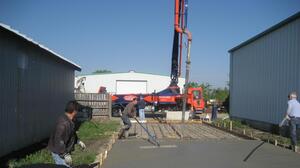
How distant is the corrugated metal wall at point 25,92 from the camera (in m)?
10.6

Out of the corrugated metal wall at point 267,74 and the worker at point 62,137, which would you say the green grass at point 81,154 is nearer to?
the worker at point 62,137

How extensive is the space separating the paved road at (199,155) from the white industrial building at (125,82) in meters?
33.2

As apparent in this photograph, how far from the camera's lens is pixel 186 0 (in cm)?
2884

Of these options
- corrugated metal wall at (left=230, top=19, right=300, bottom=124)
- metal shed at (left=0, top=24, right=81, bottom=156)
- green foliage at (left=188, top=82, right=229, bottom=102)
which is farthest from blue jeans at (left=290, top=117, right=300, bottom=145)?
green foliage at (left=188, top=82, right=229, bottom=102)

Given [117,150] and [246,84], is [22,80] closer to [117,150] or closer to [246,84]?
[117,150]

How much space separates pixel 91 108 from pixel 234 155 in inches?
657

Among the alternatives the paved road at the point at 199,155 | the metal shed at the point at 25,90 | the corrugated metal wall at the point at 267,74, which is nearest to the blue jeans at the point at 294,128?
the paved road at the point at 199,155

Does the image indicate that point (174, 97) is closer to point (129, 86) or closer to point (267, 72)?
point (267, 72)

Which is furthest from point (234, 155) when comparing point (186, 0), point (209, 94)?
point (209, 94)

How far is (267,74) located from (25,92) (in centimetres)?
1229

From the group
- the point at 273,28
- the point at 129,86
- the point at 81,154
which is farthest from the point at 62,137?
the point at 129,86

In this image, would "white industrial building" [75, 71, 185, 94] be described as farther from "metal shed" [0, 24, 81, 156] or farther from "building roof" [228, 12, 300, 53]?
"metal shed" [0, 24, 81, 156]

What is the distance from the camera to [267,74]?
20.3 m

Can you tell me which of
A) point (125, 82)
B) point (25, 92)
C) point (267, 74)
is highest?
point (267, 74)
